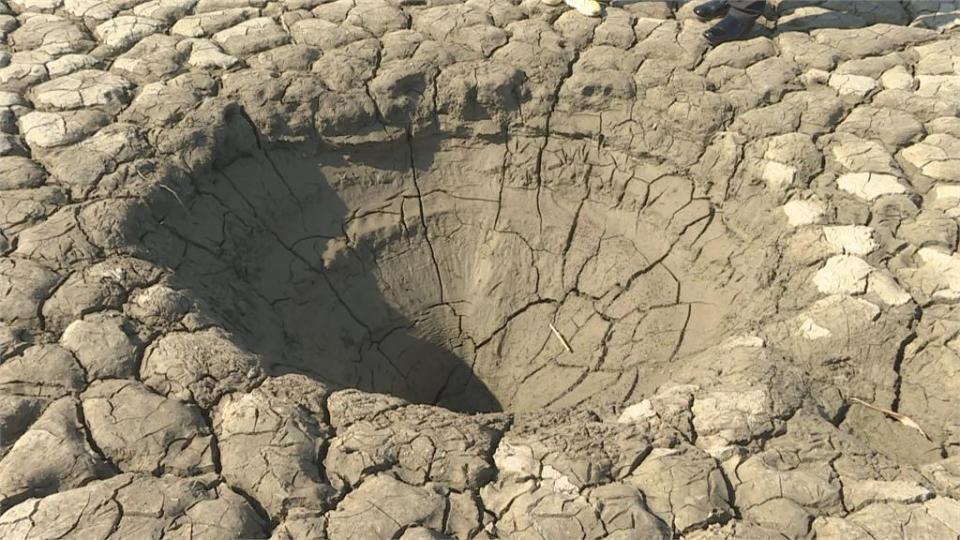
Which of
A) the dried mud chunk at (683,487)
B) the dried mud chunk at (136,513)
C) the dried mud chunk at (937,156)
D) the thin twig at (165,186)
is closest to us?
the dried mud chunk at (136,513)

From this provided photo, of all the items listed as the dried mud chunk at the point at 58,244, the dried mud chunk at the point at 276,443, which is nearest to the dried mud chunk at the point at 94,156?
the dried mud chunk at the point at 58,244

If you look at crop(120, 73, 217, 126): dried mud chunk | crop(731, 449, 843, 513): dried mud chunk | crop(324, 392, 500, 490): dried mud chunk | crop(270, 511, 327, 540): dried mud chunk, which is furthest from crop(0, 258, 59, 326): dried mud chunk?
crop(731, 449, 843, 513): dried mud chunk

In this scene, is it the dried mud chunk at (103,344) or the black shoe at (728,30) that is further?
the black shoe at (728,30)

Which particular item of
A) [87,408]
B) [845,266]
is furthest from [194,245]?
[845,266]

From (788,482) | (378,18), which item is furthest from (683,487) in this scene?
(378,18)

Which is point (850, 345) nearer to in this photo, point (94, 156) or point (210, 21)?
point (94, 156)

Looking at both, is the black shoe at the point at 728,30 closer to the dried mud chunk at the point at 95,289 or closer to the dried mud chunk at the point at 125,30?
the dried mud chunk at the point at 125,30

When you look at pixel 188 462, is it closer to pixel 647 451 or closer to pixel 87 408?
pixel 87 408
